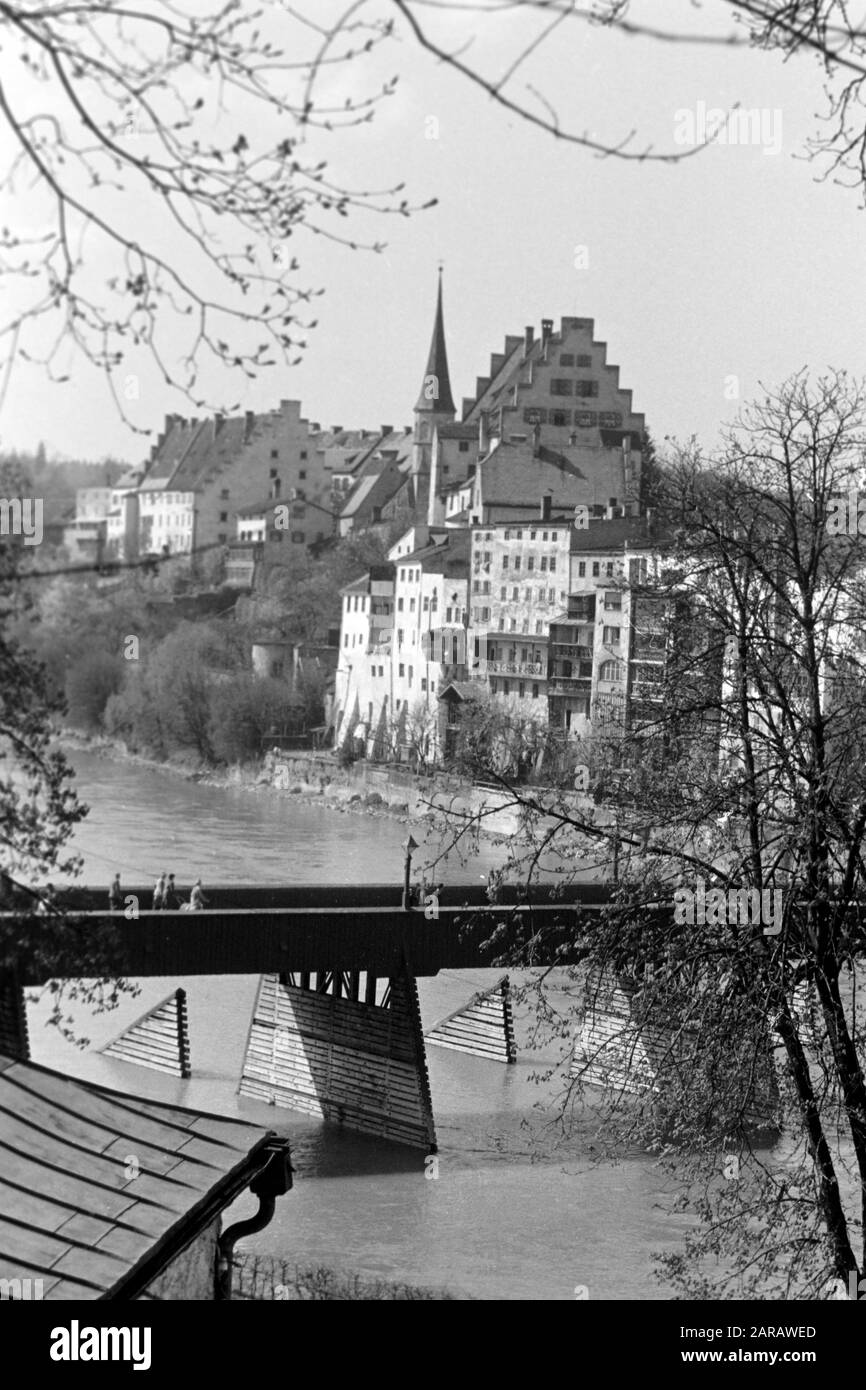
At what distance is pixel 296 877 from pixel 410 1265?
507 inches

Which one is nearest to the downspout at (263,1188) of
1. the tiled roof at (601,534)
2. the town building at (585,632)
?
the town building at (585,632)

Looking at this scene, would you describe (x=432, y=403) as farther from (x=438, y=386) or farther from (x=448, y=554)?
(x=448, y=554)

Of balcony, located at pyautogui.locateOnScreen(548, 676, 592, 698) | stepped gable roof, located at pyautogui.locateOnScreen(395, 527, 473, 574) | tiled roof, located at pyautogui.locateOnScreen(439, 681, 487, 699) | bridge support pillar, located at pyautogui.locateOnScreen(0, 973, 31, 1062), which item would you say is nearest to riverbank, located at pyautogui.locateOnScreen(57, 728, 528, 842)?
tiled roof, located at pyautogui.locateOnScreen(439, 681, 487, 699)

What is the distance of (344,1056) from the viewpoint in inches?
606

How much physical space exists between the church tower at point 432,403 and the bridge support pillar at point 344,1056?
3321 centimetres

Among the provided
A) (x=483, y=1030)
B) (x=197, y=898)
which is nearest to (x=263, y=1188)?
(x=197, y=898)

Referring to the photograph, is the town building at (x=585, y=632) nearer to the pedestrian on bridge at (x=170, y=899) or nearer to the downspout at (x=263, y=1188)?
the pedestrian on bridge at (x=170, y=899)

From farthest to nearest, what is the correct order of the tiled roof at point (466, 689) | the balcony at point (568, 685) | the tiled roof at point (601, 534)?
the tiled roof at point (466, 689) < the balcony at point (568, 685) < the tiled roof at point (601, 534)

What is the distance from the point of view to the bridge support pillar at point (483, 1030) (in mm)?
16516

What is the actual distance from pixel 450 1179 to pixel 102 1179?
32.1ft

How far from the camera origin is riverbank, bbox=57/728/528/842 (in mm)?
33562

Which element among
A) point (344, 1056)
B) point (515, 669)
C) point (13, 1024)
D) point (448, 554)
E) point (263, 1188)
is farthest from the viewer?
point (448, 554)

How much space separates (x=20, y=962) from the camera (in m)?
2.42
